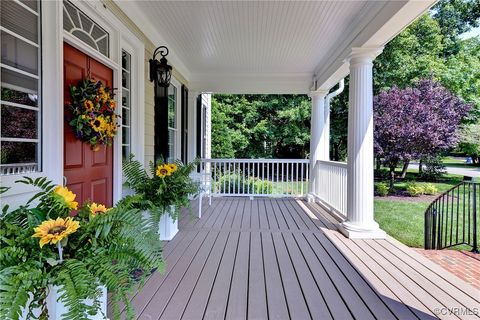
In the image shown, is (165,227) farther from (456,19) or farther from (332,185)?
(456,19)

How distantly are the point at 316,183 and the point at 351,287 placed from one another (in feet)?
13.3

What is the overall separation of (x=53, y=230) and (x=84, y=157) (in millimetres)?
1460

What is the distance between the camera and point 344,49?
13.7 ft

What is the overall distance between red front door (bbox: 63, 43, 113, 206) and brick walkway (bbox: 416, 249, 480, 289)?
12.0ft

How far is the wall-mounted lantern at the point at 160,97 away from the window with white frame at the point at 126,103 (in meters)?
0.42

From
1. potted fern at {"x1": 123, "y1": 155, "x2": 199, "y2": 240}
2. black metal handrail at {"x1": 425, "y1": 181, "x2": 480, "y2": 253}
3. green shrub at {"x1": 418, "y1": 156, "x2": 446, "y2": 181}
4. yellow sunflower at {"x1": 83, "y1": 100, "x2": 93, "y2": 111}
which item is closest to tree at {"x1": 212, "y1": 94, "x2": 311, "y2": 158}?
green shrub at {"x1": 418, "y1": 156, "x2": 446, "y2": 181}

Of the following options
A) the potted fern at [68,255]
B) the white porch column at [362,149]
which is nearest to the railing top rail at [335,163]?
the white porch column at [362,149]

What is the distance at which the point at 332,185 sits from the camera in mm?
5207

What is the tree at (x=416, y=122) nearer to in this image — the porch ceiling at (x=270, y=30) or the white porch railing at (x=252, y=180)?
the white porch railing at (x=252, y=180)

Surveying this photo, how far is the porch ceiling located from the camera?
3.21m

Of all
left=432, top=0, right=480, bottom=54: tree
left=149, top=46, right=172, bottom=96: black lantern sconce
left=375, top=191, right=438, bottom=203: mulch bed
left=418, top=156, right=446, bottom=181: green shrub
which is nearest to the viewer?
left=149, top=46, right=172, bottom=96: black lantern sconce

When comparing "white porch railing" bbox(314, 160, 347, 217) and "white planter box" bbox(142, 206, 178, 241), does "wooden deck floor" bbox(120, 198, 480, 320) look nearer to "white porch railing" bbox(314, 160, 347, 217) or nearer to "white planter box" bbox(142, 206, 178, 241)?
"white planter box" bbox(142, 206, 178, 241)

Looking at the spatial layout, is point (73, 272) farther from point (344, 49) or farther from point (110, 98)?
point (344, 49)

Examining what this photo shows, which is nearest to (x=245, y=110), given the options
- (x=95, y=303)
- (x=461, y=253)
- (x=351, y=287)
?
(x=461, y=253)
